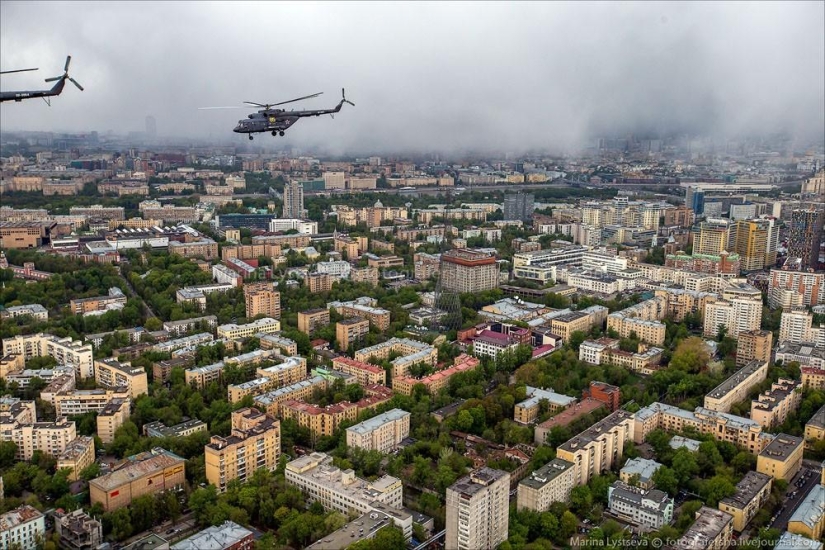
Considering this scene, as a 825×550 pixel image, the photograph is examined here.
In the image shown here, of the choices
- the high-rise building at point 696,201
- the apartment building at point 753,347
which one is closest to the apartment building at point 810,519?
the apartment building at point 753,347

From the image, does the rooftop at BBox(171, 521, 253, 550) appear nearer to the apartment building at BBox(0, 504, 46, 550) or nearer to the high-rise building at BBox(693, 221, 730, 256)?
the apartment building at BBox(0, 504, 46, 550)

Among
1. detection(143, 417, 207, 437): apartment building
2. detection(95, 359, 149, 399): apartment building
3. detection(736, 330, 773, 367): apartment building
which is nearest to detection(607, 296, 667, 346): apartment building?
detection(736, 330, 773, 367): apartment building

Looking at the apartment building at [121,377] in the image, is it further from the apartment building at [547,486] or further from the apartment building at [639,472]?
the apartment building at [639,472]

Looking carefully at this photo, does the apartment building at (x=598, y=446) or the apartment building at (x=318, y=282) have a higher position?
the apartment building at (x=318, y=282)

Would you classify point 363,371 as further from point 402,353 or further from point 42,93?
point 42,93

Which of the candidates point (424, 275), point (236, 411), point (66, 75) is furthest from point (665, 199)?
point (66, 75)
